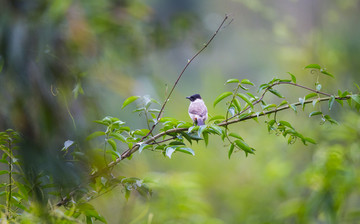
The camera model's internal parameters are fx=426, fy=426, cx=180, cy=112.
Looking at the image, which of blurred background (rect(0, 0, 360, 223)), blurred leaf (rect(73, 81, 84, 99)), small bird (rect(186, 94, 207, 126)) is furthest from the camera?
small bird (rect(186, 94, 207, 126))

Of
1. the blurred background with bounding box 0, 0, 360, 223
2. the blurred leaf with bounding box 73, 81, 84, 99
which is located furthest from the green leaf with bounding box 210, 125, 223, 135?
the blurred leaf with bounding box 73, 81, 84, 99

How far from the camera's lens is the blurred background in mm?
737

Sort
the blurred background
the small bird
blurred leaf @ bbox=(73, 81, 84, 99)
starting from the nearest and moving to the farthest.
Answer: the blurred background
blurred leaf @ bbox=(73, 81, 84, 99)
the small bird

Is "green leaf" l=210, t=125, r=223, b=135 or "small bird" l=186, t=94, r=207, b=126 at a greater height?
"small bird" l=186, t=94, r=207, b=126

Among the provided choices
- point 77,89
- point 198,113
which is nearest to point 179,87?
point 198,113

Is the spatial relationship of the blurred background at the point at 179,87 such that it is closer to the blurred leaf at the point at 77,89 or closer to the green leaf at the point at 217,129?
the blurred leaf at the point at 77,89

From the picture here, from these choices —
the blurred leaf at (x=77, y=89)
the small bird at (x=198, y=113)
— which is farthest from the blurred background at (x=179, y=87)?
the small bird at (x=198, y=113)

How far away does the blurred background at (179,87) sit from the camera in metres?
0.74

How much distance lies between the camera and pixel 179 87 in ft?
16.5

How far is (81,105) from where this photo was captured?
0.84 meters

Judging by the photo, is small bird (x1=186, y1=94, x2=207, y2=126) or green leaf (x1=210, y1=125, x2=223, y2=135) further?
small bird (x1=186, y1=94, x2=207, y2=126)

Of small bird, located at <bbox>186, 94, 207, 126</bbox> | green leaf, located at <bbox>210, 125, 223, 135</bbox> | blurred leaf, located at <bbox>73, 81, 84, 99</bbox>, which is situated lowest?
green leaf, located at <bbox>210, 125, 223, 135</bbox>

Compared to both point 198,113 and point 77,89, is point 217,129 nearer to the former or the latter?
point 77,89

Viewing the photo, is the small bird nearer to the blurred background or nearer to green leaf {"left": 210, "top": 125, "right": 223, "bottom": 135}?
the blurred background
